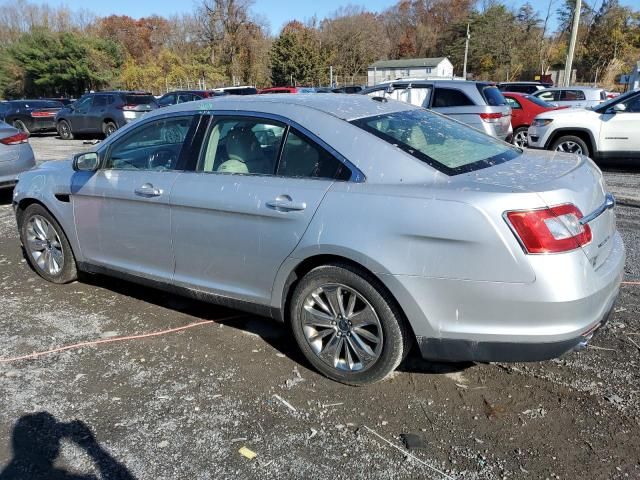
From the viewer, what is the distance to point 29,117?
2073cm

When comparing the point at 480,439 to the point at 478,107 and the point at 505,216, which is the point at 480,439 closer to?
the point at 505,216

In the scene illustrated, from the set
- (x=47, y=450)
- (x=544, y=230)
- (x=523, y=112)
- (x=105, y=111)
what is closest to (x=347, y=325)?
(x=544, y=230)

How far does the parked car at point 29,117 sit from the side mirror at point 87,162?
62.8ft

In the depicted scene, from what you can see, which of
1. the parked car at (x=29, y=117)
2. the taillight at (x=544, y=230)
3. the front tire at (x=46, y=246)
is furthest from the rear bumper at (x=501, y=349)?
the parked car at (x=29, y=117)

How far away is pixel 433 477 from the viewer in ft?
7.96

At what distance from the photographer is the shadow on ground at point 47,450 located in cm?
252

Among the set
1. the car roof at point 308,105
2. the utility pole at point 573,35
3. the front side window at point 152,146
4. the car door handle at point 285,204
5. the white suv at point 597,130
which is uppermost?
the utility pole at point 573,35

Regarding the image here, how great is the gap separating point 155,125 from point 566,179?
2832 mm

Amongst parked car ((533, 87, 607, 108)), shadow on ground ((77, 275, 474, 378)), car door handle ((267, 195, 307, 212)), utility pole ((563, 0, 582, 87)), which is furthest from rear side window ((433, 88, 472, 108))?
utility pole ((563, 0, 582, 87))

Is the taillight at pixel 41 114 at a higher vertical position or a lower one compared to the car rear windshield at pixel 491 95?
lower

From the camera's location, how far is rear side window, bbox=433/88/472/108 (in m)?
10.8

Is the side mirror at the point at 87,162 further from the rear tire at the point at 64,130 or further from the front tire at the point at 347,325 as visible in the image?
the rear tire at the point at 64,130

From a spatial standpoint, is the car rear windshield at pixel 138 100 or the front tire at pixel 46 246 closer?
the front tire at pixel 46 246

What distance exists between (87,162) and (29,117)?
1944cm
